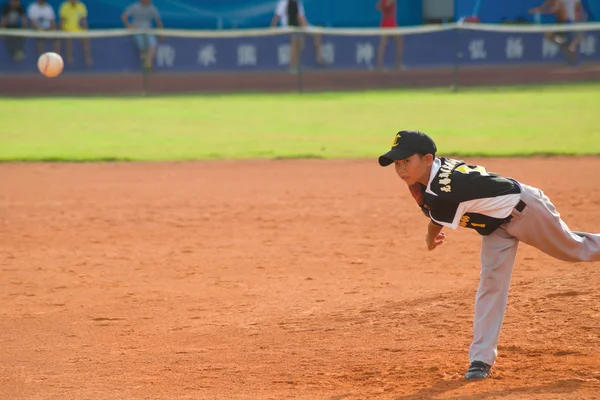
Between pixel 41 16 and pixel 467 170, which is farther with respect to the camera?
pixel 41 16

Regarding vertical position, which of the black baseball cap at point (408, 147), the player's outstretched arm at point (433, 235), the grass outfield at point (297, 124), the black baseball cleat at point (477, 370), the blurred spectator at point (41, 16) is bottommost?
the grass outfield at point (297, 124)

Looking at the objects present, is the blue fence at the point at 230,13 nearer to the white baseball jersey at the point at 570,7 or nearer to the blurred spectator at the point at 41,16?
the blurred spectator at the point at 41,16

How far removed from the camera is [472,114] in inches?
723

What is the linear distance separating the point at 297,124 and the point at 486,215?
41.7 feet

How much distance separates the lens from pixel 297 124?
17344 millimetres

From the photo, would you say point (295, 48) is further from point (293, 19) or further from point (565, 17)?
point (565, 17)

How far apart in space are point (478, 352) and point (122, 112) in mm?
15630

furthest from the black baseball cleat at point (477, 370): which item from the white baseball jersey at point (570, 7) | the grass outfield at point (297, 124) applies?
the white baseball jersey at point (570, 7)

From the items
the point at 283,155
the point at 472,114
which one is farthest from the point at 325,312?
the point at 472,114

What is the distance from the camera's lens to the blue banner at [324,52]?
21875mm

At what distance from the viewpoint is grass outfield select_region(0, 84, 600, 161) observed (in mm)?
14375

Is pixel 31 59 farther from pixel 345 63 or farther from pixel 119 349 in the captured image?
pixel 119 349

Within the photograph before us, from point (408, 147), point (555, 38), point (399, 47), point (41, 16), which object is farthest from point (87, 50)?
point (408, 147)

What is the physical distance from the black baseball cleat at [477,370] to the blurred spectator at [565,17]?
19.7 meters
